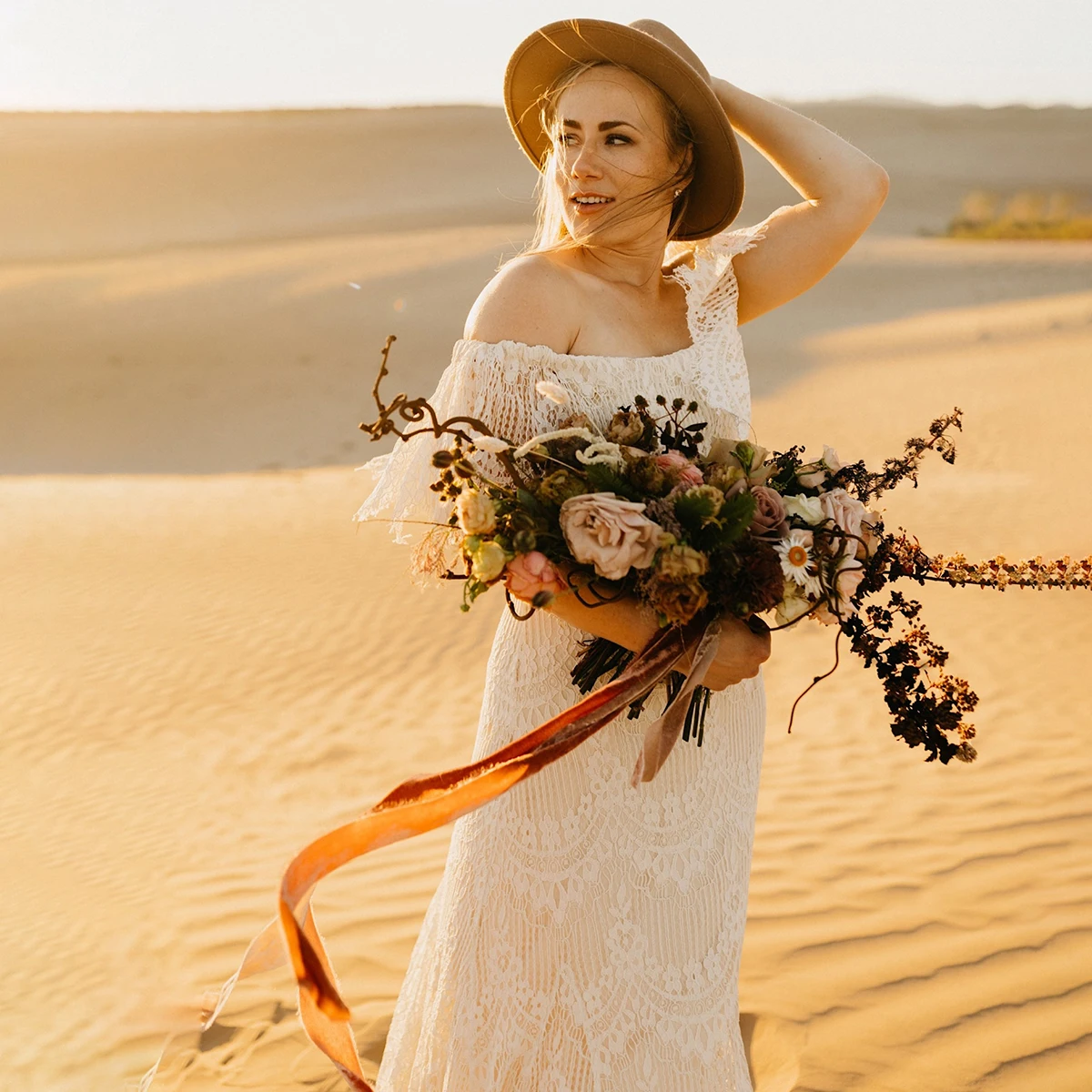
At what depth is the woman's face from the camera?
2543mm

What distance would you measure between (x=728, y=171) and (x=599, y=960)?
1.79 meters

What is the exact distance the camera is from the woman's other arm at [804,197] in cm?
296

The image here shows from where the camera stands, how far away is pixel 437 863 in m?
5.21

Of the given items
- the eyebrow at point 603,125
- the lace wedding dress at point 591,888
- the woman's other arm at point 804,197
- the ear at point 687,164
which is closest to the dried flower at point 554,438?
the lace wedding dress at point 591,888

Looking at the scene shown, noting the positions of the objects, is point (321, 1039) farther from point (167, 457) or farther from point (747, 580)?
point (167, 457)

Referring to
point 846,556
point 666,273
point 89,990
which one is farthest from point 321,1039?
point 89,990

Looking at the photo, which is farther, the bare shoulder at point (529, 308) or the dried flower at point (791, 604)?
the bare shoulder at point (529, 308)

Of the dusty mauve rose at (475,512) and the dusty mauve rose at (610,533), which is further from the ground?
the dusty mauve rose at (475,512)

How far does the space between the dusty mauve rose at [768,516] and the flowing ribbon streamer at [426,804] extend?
Answer: 0.20 metres

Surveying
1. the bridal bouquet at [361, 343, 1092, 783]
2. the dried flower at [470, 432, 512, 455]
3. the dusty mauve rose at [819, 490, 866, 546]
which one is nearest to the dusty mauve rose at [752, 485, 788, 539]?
the bridal bouquet at [361, 343, 1092, 783]

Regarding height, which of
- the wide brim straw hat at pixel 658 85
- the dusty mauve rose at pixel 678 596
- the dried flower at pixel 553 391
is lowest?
the dusty mauve rose at pixel 678 596

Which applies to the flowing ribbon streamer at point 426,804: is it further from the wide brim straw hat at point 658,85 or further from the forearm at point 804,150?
the forearm at point 804,150

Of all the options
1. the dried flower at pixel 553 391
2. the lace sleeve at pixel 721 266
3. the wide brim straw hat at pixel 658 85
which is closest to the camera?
the dried flower at pixel 553 391

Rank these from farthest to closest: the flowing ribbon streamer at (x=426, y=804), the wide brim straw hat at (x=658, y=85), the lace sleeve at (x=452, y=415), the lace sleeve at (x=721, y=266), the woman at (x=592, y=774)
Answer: the lace sleeve at (x=721, y=266) → the wide brim straw hat at (x=658, y=85) → the woman at (x=592, y=774) → the lace sleeve at (x=452, y=415) → the flowing ribbon streamer at (x=426, y=804)
